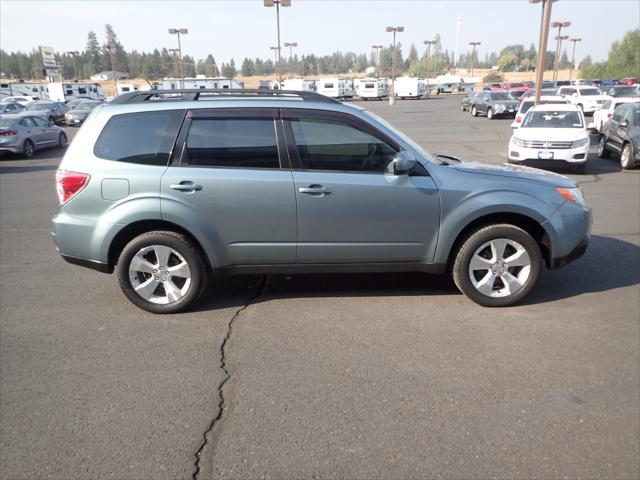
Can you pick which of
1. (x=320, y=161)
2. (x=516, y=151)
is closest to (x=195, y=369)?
(x=320, y=161)

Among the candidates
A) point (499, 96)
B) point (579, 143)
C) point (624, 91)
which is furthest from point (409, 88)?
point (579, 143)

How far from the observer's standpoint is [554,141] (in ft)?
39.9

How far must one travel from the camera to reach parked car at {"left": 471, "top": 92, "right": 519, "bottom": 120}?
104 feet

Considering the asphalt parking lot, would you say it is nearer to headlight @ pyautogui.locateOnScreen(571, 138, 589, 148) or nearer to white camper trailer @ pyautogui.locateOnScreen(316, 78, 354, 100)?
headlight @ pyautogui.locateOnScreen(571, 138, 589, 148)

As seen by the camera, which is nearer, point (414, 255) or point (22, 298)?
point (414, 255)

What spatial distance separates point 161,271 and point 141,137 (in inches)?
46.6

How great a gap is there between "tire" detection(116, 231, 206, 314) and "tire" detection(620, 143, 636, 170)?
40.2 ft

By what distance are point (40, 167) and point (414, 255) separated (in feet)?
46.5

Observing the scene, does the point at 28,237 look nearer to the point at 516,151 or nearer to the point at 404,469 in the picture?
the point at 404,469

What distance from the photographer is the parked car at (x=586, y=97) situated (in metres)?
29.6

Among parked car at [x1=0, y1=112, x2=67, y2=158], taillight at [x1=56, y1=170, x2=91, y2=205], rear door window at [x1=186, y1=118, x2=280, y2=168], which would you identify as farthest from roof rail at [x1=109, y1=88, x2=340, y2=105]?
parked car at [x1=0, y1=112, x2=67, y2=158]

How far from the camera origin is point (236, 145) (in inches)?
170

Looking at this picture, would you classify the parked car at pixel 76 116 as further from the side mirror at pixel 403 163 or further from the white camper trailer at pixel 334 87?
the white camper trailer at pixel 334 87

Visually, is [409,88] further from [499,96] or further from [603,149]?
[603,149]
